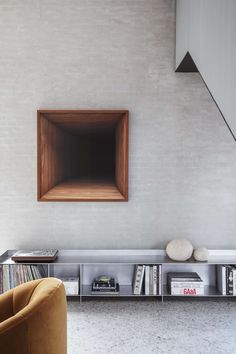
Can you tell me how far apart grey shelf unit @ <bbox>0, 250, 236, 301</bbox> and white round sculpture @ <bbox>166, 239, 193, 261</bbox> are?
0.06 m

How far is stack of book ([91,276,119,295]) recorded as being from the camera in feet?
12.1

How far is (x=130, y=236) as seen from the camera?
12.9 feet

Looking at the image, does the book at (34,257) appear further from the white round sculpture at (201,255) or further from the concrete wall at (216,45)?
the concrete wall at (216,45)

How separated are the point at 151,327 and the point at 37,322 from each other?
133 centimetres

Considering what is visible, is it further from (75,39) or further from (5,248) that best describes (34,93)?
(5,248)

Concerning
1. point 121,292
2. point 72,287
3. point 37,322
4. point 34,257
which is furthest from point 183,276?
point 37,322

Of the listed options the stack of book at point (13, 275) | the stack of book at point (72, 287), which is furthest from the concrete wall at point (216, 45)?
the stack of book at point (13, 275)

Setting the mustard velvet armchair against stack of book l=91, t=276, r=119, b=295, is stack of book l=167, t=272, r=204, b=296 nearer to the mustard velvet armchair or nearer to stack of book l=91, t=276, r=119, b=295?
stack of book l=91, t=276, r=119, b=295

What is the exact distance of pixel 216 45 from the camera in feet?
7.88

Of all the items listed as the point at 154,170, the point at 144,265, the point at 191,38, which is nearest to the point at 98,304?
the point at 144,265

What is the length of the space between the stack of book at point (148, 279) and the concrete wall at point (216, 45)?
5.88ft

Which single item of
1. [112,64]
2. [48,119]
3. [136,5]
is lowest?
[48,119]

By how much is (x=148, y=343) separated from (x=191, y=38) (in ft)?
7.45

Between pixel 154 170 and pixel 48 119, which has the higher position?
pixel 48 119
